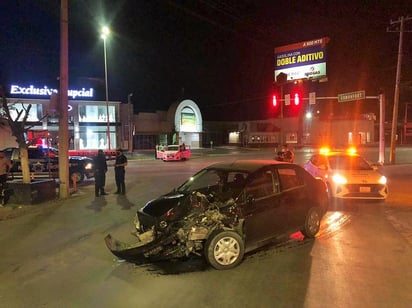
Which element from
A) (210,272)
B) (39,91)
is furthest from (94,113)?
(210,272)

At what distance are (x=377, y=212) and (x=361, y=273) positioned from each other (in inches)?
204

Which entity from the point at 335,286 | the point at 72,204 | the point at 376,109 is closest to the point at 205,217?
the point at 335,286

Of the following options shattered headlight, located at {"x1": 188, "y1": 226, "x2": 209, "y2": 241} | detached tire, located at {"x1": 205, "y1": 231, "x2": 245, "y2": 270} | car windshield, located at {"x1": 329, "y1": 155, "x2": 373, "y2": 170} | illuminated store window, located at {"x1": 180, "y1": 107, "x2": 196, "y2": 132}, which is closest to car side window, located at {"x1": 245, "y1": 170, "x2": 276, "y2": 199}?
detached tire, located at {"x1": 205, "y1": 231, "x2": 245, "y2": 270}

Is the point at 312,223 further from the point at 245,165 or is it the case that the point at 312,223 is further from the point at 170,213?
the point at 170,213

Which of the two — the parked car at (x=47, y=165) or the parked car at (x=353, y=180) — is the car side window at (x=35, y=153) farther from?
the parked car at (x=353, y=180)

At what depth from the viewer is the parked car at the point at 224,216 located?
6.05 metres

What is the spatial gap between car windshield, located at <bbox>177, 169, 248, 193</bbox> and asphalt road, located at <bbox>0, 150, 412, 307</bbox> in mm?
1244

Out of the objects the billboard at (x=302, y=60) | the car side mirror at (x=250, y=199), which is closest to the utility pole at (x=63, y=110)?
the car side mirror at (x=250, y=199)

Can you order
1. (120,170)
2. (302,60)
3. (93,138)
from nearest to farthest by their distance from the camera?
1. (120,170)
2. (302,60)
3. (93,138)

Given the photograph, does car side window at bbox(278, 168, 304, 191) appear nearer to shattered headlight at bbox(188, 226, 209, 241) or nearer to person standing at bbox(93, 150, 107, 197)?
shattered headlight at bbox(188, 226, 209, 241)

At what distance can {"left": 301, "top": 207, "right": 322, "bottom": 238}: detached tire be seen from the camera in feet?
25.5

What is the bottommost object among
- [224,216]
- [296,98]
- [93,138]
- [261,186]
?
[224,216]

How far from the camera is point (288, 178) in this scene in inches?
298

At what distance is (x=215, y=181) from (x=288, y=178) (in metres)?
1.34
